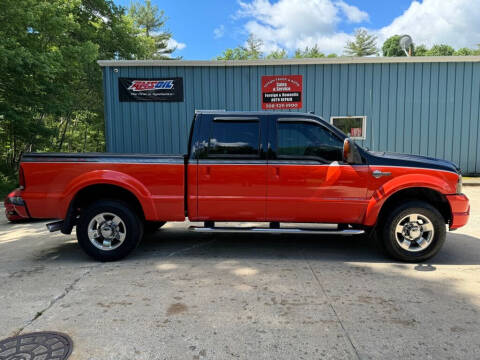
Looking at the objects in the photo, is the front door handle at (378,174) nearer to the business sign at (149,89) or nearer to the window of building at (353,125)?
the window of building at (353,125)

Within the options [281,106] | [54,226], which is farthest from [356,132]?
[54,226]

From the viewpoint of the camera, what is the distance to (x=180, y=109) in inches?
437

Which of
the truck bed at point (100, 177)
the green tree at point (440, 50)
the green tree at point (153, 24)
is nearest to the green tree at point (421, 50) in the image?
the green tree at point (440, 50)

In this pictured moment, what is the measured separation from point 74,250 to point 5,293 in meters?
1.56

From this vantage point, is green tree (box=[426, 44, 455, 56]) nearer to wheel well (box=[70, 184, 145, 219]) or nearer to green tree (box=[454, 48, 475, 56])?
green tree (box=[454, 48, 475, 56])

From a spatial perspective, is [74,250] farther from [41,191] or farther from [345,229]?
[345,229]

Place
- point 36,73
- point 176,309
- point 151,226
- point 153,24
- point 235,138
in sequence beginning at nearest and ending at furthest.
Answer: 1. point 176,309
2. point 235,138
3. point 151,226
4. point 36,73
5. point 153,24

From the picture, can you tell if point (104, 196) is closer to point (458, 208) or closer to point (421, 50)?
point (458, 208)

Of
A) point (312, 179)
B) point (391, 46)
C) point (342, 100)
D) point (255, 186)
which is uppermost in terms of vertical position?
point (391, 46)

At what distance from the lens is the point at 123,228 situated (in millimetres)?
4410

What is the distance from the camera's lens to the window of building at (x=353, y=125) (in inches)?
444

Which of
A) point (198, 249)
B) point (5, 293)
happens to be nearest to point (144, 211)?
point (198, 249)

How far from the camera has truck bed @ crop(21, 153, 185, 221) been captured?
4320 millimetres

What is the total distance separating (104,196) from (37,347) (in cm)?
235
